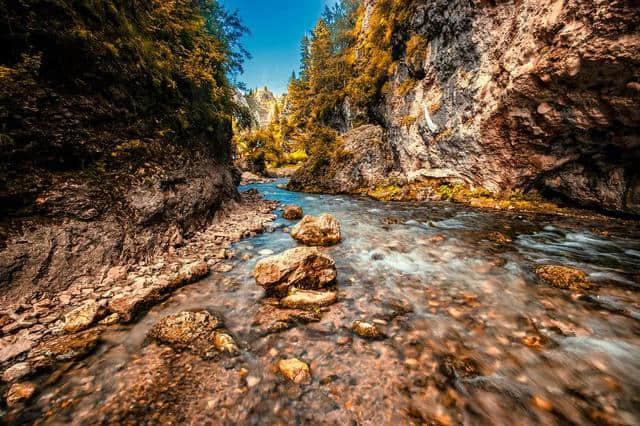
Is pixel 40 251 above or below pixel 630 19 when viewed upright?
below

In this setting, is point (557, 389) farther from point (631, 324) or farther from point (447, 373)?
point (631, 324)

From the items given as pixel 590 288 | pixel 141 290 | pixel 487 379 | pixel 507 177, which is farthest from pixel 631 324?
pixel 507 177

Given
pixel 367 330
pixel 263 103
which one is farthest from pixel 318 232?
pixel 263 103

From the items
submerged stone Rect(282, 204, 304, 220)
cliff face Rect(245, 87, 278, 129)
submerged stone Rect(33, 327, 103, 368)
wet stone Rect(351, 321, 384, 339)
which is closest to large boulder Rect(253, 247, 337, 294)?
wet stone Rect(351, 321, 384, 339)

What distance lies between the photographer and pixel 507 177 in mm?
12336

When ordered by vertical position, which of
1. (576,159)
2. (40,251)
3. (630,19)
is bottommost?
(40,251)

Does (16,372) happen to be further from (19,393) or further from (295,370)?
(295,370)

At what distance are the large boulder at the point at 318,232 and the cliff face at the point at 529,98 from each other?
10.2m

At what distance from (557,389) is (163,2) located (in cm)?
1299

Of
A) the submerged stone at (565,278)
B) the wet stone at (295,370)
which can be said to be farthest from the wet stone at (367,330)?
the submerged stone at (565,278)

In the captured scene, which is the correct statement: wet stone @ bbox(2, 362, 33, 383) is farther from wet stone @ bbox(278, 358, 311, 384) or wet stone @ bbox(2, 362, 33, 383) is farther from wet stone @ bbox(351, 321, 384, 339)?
wet stone @ bbox(351, 321, 384, 339)

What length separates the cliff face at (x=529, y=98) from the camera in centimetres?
786

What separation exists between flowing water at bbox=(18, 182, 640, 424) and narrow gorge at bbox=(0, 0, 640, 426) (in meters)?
0.03

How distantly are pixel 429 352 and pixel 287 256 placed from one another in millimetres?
3019
